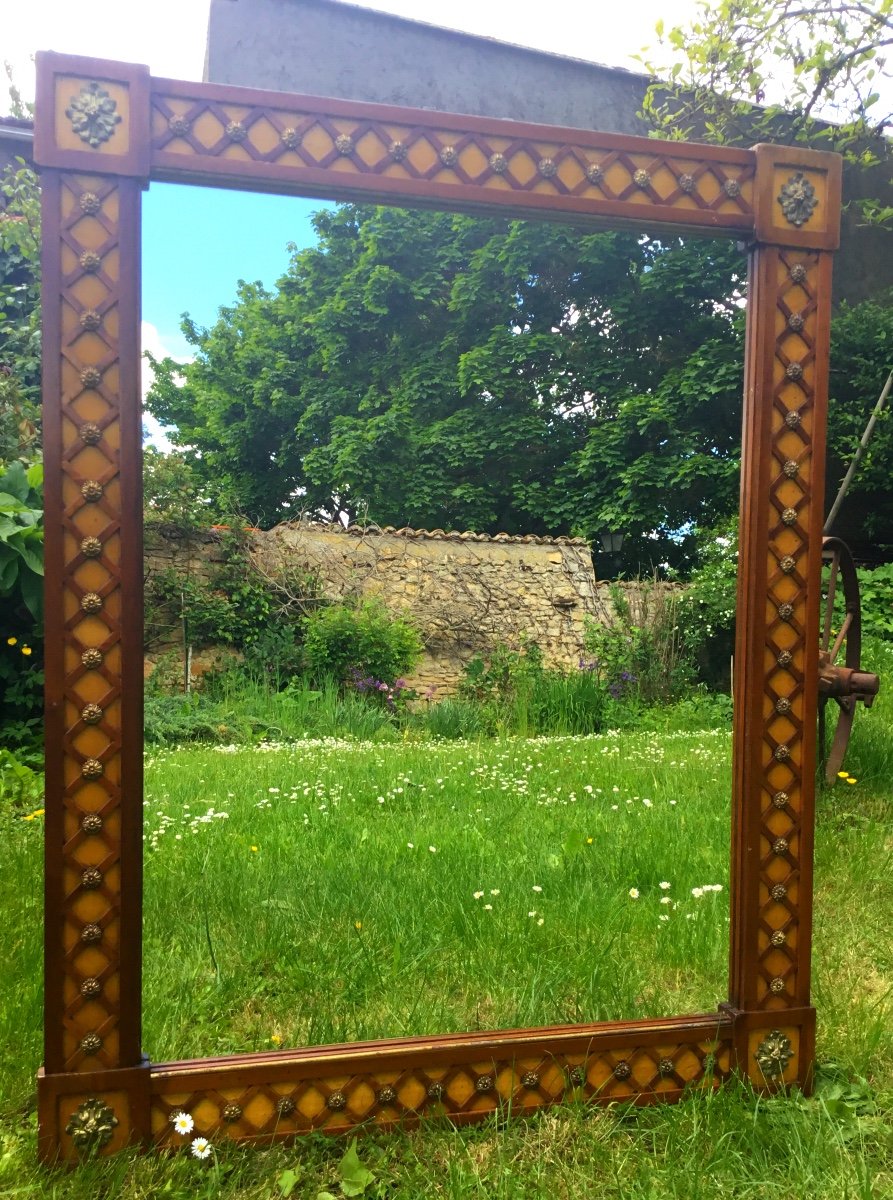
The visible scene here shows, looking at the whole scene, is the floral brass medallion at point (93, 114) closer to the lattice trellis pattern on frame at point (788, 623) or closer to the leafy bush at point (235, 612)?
the lattice trellis pattern on frame at point (788, 623)

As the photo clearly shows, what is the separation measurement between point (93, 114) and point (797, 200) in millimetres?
1430

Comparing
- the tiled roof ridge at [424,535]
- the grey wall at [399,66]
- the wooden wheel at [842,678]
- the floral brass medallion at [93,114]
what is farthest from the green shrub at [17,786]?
the grey wall at [399,66]

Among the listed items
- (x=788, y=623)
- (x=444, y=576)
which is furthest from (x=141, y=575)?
(x=444, y=576)

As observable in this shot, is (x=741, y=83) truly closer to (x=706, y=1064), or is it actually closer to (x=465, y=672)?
(x=706, y=1064)

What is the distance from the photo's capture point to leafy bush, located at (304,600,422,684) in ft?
29.0

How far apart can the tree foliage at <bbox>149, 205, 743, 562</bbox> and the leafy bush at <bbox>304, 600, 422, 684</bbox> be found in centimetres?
597

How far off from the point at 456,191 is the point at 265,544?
316 inches

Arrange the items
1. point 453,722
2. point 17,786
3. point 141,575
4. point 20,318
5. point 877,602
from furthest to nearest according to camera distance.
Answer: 1. point 877,602
2. point 20,318
3. point 453,722
4. point 17,786
5. point 141,575

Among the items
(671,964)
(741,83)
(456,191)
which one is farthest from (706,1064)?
(741,83)

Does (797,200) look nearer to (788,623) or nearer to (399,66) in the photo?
(788,623)

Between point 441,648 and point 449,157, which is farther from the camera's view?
point 441,648

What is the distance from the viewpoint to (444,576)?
1028 cm

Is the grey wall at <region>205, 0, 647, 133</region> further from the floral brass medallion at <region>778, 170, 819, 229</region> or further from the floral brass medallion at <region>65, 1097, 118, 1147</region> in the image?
the floral brass medallion at <region>65, 1097, 118, 1147</region>

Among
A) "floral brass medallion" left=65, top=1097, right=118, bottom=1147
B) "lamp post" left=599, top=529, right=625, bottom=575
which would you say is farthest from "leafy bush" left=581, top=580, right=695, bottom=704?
"floral brass medallion" left=65, top=1097, right=118, bottom=1147
